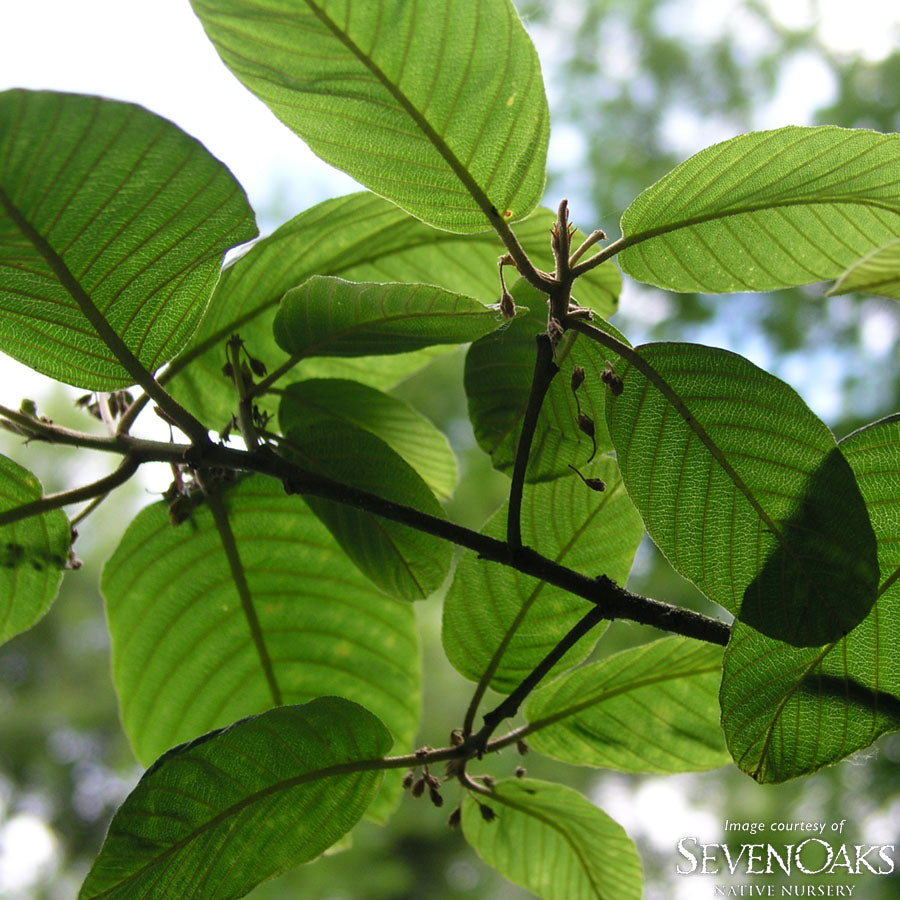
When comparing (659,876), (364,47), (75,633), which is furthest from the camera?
(75,633)

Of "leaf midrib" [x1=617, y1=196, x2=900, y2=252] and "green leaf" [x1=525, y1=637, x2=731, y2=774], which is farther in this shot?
"green leaf" [x1=525, y1=637, x2=731, y2=774]

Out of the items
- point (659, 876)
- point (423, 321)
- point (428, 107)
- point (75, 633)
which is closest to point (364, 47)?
point (428, 107)

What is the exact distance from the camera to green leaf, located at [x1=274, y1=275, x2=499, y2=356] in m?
0.55

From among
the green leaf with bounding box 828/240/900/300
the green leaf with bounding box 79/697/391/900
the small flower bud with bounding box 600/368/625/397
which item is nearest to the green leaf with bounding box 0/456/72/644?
the green leaf with bounding box 79/697/391/900

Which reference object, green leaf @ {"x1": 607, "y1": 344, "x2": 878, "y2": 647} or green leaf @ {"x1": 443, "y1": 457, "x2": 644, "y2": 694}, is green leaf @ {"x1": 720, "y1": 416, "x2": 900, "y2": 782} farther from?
green leaf @ {"x1": 443, "y1": 457, "x2": 644, "y2": 694}

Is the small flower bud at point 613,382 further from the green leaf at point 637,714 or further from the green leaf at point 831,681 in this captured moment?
the green leaf at point 637,714

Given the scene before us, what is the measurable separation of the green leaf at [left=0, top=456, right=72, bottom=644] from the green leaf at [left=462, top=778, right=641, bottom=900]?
407 millimetres

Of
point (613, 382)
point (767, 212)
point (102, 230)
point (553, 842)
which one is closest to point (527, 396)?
point (613, 382)

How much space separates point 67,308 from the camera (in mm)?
547

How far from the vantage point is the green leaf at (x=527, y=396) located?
63cm

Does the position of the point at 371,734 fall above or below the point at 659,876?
below

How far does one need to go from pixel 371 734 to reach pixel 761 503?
0.32m

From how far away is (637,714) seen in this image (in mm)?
755

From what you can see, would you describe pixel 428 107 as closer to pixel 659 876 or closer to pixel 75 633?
pixel 659 876
